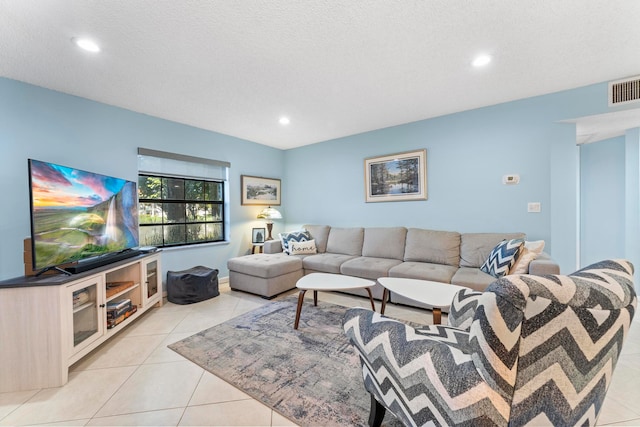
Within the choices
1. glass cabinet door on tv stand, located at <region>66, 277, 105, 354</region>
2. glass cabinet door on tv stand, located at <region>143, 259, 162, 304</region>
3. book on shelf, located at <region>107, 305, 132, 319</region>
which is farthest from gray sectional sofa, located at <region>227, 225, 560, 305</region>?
glass cabinet door on tv stand, located at <region>66, 277, 105, 354</region>

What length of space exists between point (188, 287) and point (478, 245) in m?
3.47

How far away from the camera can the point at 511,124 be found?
9.58 feet

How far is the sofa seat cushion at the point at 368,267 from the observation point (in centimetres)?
300

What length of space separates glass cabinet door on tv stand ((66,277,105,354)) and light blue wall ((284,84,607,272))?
127 inches

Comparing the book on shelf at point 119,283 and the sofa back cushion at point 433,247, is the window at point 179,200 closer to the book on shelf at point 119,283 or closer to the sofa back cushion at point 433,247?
the book on shelf at point 119,283

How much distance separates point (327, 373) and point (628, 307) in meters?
1.51

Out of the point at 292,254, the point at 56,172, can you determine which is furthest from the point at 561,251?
the point at 56,172

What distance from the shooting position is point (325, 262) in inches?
134

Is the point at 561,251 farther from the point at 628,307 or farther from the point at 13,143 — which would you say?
the point at 13,143

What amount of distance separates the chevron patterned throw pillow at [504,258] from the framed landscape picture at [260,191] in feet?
11.5

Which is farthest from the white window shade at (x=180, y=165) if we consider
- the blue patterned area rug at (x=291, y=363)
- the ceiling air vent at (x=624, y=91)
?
the ceiling air vent at (x=624, y=91)

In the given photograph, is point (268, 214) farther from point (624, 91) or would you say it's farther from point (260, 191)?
point (624, 91)

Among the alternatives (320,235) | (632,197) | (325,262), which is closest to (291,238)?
(320,235)

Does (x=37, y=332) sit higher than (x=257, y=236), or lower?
lower
